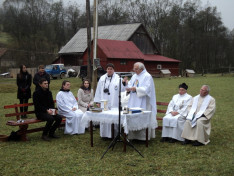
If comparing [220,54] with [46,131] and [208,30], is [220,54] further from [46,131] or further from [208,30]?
[46,131]

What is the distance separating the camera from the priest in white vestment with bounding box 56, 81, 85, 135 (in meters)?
7.97

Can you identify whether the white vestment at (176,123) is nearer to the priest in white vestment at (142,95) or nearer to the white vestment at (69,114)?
the priest in white vestment at (142,95)

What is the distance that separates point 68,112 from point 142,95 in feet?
7.80

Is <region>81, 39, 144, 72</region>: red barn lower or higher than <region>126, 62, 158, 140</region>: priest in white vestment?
higher

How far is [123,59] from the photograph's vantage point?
36000 millimetres

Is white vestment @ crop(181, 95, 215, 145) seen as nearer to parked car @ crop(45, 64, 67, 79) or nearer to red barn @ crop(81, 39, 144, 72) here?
parked car @ crop(45, 64, 67, 79)

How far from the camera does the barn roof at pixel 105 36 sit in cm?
4094

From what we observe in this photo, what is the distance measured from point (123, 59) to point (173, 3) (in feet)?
82.0

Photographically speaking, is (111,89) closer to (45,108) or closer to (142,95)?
(142,95)

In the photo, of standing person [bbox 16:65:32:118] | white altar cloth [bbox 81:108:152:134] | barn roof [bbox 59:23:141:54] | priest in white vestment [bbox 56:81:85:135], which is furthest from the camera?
barn roof [bbox 59:23:141:54]

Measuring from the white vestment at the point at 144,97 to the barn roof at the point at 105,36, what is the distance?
33.2 m

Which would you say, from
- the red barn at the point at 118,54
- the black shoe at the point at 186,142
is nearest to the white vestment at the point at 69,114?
the black shoe at the point at 186,142

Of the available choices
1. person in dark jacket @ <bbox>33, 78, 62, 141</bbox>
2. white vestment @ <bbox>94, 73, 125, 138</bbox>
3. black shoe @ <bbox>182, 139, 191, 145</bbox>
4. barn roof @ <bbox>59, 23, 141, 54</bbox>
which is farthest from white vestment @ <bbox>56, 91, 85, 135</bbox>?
barn roof @ <bbox>59, 23, 141, 54</bbox>

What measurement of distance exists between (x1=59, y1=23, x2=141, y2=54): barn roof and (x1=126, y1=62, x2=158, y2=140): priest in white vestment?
109 ft
